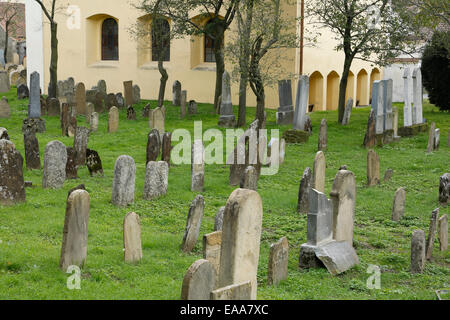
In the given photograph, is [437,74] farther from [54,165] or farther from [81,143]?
[54,165]

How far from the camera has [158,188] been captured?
35.4 feet

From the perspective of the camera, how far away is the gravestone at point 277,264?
689cm

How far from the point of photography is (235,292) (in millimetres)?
5086

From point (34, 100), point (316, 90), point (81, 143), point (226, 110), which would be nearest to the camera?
point (81, 143)

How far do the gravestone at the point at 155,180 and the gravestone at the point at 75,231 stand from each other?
359 centimetres

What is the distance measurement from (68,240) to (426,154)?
36.8 ft

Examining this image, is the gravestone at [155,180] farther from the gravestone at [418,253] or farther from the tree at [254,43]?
the tree at [254,43]

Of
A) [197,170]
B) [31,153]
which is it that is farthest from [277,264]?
[31,153]

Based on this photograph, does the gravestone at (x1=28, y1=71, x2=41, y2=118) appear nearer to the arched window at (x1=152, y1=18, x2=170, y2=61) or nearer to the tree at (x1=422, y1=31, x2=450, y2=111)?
the arched window at (x1=152, y1=18, x2=170, y2=61)

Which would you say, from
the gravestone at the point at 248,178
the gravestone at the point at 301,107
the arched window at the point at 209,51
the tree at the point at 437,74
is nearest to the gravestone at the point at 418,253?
the gravestone at the point at 248,178

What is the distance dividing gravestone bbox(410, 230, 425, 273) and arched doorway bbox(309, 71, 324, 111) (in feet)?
65.2

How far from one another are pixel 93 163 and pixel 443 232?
6.66 meters

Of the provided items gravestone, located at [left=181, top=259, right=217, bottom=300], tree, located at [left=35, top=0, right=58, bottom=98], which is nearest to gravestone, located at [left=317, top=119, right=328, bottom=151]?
tree, located at [left=35, top=0, right=58, bottom=98]

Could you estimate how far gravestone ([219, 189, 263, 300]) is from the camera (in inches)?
208
